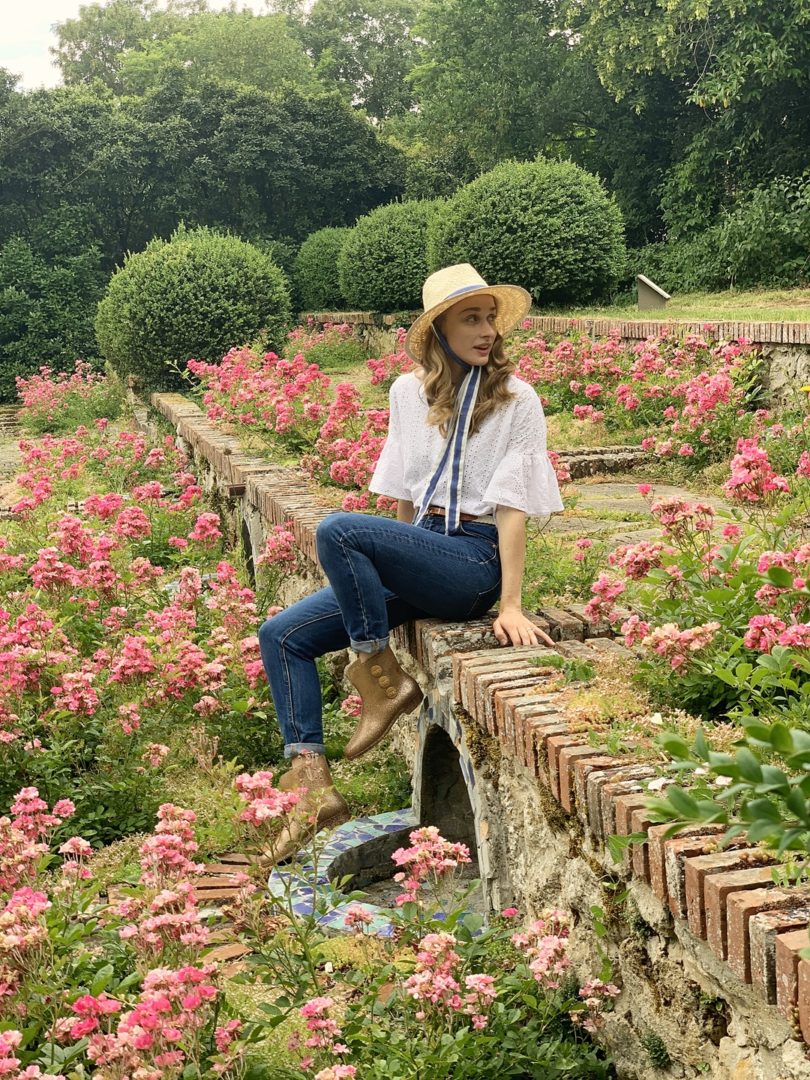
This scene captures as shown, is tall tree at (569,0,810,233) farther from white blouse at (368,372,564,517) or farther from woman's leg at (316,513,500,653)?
woman's leg at (316,513,500,653)

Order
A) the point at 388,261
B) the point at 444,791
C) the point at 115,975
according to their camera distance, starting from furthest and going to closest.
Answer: the point at 388,261
the point at 444,791
the point at 115,975

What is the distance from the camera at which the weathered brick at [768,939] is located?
6.15 ft

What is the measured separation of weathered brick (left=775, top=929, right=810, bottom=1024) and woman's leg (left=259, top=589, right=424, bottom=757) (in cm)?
Result: 199

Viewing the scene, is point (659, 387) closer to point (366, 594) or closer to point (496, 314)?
point (496, 314)

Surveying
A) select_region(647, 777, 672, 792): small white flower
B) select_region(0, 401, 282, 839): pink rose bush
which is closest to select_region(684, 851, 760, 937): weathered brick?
select_region(647, 777, 672, 792): small white flower

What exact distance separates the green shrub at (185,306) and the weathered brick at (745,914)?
43.3 ft

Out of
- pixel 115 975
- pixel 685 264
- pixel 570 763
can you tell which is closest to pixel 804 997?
pixel 570 763

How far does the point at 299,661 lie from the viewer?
3727 millimetres

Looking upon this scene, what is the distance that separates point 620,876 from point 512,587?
3.93 feet

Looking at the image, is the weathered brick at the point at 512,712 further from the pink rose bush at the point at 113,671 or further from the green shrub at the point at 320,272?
the green shrub at the point at 320,272

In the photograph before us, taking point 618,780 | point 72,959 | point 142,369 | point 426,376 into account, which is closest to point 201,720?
point 426,376

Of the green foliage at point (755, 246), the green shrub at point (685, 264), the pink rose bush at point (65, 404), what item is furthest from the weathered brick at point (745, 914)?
the green shrub at point (685, 264)

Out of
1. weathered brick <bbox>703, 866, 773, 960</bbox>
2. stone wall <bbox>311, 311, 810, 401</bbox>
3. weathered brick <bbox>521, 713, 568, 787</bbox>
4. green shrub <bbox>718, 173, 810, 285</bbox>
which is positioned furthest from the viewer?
green shrub <bbox>718, 173, 810, 285</bbox>

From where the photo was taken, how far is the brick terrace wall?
1.96 metres
